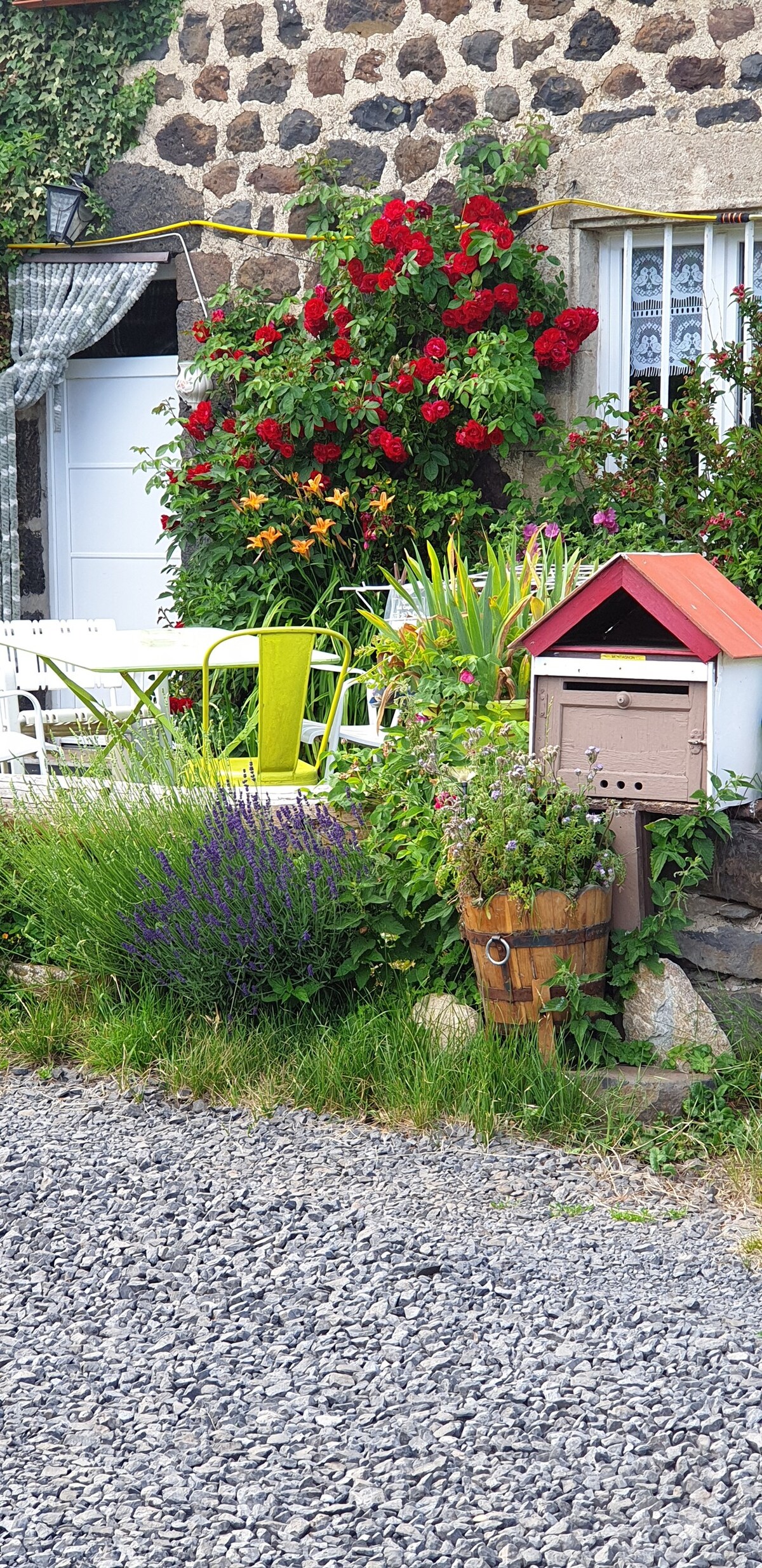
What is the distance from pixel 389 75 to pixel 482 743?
4.02m

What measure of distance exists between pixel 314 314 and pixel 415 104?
1.04 m

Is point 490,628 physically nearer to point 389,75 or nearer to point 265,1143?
point 265,1143

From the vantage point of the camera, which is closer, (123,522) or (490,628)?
(490,628)

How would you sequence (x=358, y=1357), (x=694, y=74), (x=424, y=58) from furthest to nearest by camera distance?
(x=424, y=58) → (x=694, y=74) → (x=358, y=1357)

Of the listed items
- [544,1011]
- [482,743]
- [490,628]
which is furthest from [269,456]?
[544,1011]

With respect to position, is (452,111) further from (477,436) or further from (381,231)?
(477,436)

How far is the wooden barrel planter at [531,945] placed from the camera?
3.35 metres

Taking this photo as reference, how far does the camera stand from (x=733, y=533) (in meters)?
5.51

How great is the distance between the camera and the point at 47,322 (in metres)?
7.27

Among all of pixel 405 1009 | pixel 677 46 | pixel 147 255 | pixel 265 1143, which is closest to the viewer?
pixel 265 1143

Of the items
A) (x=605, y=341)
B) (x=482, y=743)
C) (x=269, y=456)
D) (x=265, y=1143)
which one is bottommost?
(x=265, y=1143)

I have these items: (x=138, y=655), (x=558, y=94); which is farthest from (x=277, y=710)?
(x=558, y=94)

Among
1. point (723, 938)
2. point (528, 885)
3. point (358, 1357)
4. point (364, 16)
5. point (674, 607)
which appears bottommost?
point (358, 1357)

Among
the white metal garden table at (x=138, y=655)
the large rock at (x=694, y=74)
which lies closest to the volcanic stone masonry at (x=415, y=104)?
the large rock at (x=694, y=74)
